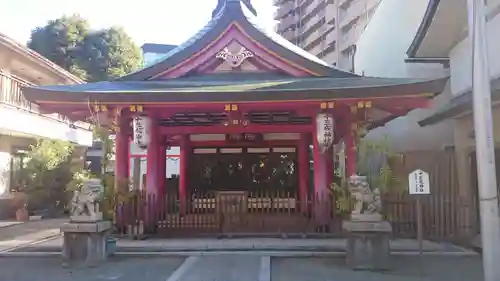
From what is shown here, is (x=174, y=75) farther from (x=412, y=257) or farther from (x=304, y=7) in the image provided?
(x=304, y=7)

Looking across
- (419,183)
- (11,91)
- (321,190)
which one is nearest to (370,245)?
(419,183)

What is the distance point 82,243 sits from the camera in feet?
31.7

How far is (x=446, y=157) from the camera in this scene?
13.8 meters

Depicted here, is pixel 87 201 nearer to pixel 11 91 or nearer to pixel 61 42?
pixel 11 91

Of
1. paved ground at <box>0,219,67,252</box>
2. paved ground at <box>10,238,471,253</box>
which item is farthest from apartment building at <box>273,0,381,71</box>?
paved ground at <box>10,238,471,253</box>

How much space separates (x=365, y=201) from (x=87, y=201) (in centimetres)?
549

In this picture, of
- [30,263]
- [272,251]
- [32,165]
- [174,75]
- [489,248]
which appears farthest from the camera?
[32,165]

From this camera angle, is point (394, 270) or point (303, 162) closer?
point (394, 270)

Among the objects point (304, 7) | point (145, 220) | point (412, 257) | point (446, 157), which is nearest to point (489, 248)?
point (412, 257)

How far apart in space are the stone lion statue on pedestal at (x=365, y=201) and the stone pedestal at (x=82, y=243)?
16.7 ft

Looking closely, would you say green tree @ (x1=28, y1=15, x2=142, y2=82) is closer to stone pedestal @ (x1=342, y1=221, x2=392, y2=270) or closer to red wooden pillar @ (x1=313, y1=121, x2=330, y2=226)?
red wooden pillar @ (x1=313, y1=121, x2=330, y2=226)

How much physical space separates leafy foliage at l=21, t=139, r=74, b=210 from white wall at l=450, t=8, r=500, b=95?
15.3 m

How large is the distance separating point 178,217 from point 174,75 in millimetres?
3903

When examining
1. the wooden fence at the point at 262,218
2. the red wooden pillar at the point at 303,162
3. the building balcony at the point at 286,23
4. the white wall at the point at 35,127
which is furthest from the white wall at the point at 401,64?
the building balcony at the point at 286,23
